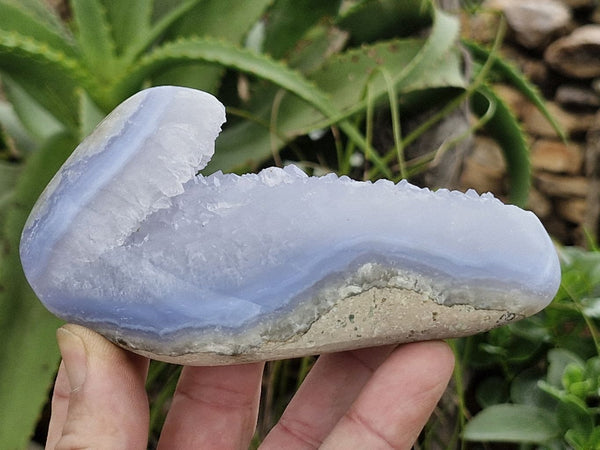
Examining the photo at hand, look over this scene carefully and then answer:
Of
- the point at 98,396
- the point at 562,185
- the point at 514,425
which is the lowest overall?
the point at 562,185

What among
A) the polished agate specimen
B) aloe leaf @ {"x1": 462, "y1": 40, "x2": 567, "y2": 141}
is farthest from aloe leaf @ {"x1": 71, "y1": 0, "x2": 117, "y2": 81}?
aloe leaf @ {"x1": 462, "y1": 40, "x2": 567, "y2": 141}

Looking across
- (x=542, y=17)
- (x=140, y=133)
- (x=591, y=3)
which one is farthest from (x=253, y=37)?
(x=591, y=3)

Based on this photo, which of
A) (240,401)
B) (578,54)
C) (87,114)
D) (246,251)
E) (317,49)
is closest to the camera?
(246,251)

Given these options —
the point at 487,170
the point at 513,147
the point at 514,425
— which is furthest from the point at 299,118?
the point at 487,170

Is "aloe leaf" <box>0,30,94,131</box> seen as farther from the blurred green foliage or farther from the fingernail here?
the blurred green foliage

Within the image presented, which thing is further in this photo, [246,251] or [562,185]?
[562,185]

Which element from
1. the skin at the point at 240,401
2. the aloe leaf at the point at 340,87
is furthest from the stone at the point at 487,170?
the skin at the point at 240,401

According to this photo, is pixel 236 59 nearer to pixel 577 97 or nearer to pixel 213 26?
pixel 213 26

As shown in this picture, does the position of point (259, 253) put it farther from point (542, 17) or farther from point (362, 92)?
point (542, 17)
